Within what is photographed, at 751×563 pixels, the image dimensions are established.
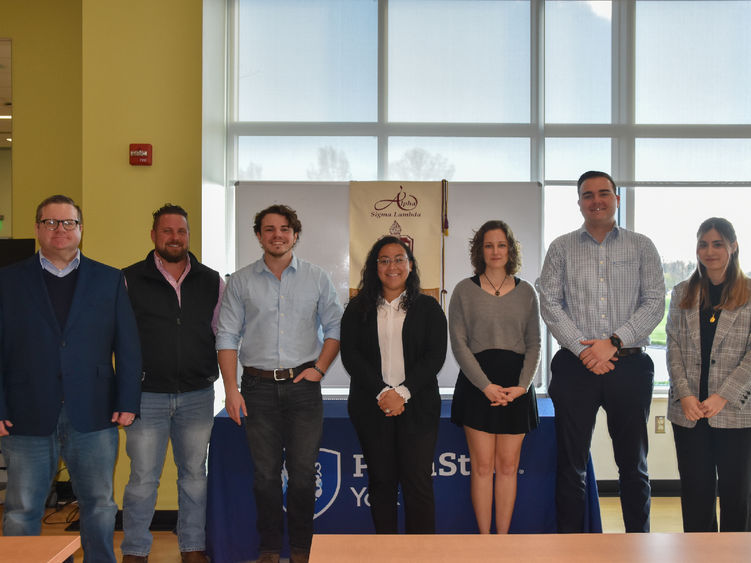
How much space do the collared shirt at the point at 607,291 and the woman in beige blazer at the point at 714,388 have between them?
16 cm

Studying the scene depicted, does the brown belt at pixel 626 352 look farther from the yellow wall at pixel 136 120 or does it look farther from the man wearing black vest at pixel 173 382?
the yellow wall at pixel 136 120

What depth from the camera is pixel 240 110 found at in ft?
13.7

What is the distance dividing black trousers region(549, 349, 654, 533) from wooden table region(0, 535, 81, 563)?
6.80 feet

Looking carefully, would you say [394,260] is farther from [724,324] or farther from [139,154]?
[139,154]

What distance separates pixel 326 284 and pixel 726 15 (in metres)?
3.77

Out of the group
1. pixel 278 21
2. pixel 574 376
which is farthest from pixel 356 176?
pixel 574 376

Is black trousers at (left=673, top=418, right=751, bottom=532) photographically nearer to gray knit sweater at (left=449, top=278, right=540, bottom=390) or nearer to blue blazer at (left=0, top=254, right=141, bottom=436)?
gray knit sweater at (left=449, top=278, right=540, bottom=390)

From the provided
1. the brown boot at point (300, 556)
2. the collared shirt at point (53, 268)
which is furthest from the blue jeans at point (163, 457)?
the collared shirt at point (53, 268)

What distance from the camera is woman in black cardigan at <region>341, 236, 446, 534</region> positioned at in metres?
2.54

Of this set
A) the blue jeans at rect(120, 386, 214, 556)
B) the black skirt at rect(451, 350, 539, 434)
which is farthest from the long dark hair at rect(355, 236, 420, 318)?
the blue jeans at rect(120, 386, 214, 556)

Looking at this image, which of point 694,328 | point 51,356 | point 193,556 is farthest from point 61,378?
point 694,328

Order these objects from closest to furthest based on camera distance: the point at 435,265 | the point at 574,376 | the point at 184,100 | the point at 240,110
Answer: the point at 574,376
the point at 184,100
the point at 435,265
the point at 240,110

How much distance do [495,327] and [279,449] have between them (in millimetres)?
1186

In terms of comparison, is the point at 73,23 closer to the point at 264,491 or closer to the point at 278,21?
the point at 278,21
